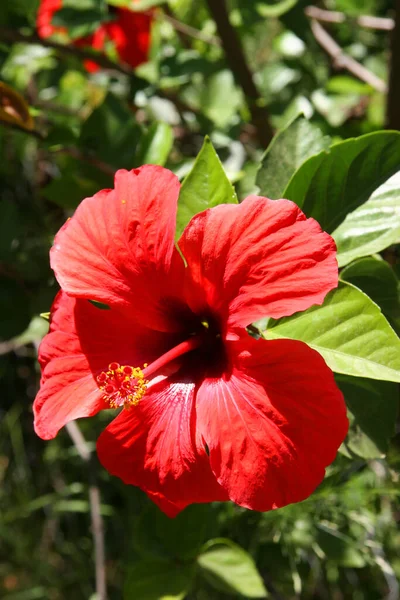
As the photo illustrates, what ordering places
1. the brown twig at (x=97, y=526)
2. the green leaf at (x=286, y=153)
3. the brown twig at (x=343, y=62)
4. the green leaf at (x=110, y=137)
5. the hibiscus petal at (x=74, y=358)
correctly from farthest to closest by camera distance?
the brown twig at (x=343, y=62) → the brown twig at (x=97, y=526) → the green leaf at (x=110, y=137) → the green leaf at (x=286, y=153) → the hibiscus petal at (x=74, y=358)

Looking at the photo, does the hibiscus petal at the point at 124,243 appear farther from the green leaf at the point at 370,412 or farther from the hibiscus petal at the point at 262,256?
the green leaf at the point at 370,412

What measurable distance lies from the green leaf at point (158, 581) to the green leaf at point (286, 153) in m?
0.73

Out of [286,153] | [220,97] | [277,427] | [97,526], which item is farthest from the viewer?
[220,97]

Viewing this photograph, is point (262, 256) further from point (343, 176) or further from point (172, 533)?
point (172, 533)

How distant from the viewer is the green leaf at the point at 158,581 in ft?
3.77

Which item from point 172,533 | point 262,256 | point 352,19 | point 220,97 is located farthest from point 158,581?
point 352,19

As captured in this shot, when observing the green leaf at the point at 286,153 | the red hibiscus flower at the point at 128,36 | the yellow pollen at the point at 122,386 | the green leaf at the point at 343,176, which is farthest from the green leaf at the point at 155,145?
the red hibiscus flower at the point at 128,36

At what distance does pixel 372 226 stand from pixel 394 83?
695 millimetres

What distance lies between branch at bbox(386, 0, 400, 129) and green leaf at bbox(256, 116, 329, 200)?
1.72 feet

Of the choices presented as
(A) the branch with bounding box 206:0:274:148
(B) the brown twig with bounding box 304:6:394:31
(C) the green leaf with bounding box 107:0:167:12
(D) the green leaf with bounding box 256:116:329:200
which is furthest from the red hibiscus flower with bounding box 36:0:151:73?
(D) the green leaf with bounding box 256:116:329:200

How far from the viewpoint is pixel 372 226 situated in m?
0.85

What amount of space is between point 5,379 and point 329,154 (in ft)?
6.14

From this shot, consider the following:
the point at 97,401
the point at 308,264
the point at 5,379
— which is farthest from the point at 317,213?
the point at 5,379

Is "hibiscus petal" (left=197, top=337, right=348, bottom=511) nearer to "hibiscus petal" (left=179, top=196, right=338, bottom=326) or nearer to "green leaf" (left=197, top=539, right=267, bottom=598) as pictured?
"hibiscus petal" (left=179, top=196, right=338, bottom=326)
